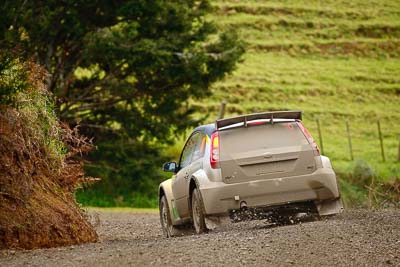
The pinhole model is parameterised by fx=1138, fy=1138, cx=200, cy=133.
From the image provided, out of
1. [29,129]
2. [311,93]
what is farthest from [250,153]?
[311,93]

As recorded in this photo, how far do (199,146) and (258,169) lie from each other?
1267 mm

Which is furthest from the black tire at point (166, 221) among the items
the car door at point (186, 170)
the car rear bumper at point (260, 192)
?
the car rear bumper at point (260, 192)

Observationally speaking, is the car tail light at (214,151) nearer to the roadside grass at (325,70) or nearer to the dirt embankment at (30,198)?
the dirt embankment at (30,198)

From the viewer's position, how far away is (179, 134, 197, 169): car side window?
55.8ft

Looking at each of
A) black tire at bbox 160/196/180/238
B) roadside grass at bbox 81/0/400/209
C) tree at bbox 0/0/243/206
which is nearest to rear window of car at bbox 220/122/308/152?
black tire at bbox 160/196/180/238

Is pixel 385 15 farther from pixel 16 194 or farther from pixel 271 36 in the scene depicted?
pixel 16 194

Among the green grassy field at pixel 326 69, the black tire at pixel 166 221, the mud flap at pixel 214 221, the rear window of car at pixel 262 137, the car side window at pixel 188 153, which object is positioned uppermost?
the rear window of car at pixel 262 137

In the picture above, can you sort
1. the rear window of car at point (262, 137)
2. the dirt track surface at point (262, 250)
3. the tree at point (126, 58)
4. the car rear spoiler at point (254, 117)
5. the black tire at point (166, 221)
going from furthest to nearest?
the tree at point (126, 58) < the black tire at point (166, 221) < the car rear spoiler at point (254, 117) < the rear window of car at point (262, 137) < the dirt track surface at point (262, 250)

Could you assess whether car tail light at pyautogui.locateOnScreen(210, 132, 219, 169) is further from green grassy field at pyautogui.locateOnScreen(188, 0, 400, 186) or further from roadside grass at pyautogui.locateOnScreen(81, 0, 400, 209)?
green grassy field at pyautogui.locateOnScreen(188, 0, 400, 186)

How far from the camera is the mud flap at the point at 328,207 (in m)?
16.0

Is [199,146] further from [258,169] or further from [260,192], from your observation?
[260,192]

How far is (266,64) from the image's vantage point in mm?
66062

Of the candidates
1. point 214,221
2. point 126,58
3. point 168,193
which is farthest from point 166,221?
point 126,58

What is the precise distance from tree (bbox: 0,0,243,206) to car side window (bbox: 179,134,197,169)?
15.3 m
